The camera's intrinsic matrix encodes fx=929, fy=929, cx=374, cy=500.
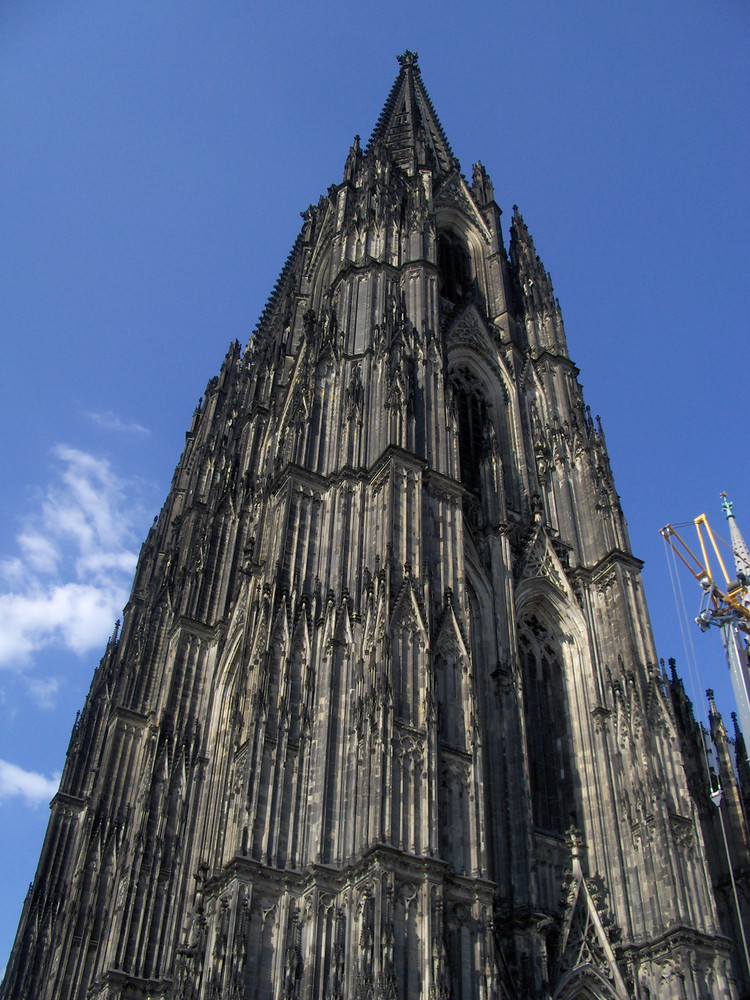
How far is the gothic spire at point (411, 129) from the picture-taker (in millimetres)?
46375

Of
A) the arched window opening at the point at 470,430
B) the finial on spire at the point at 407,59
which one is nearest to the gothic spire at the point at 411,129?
the finial on spire at the point at 407,59

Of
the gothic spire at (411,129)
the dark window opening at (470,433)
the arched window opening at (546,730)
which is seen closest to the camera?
the arched window opening at (546,730)

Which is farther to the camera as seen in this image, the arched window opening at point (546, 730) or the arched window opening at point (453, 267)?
the arched window opening at point (453, 267)

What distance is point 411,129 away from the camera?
4988 centimetres

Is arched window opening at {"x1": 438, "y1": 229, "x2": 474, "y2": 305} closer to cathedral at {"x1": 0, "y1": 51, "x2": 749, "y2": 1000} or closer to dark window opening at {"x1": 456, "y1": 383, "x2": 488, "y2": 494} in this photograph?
cathedral at {"x1": 0, "y1": 51, "x2": 749, "y2": 1000}

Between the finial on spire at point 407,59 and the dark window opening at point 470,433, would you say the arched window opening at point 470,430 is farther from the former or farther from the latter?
A: the finial on spire at point 407,59

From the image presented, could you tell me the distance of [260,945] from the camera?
17844mm

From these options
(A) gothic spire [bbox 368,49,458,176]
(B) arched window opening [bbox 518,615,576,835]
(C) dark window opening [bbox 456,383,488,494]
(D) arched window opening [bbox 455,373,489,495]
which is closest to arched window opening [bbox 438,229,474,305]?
(A) gothic spire [bbox 368,49,458,176]

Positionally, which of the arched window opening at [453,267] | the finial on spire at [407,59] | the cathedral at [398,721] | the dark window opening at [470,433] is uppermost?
the finial on spire at [407,59]

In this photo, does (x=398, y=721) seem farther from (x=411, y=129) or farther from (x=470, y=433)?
(x=411, y=129)

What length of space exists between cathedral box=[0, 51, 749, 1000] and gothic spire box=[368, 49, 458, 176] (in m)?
5.85

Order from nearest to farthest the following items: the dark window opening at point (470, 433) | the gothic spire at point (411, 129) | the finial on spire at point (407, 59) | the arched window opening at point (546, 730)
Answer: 1. the arched window opening at point (546, 730)
2. the dark window opening at point (470, 433)
3. the gothic spire at point (411, 129)
4. the finial on spire at point (407, 59)

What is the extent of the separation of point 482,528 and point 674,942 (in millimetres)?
12834

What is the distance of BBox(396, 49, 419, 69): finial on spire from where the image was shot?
2431 inches
